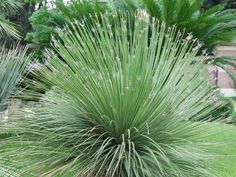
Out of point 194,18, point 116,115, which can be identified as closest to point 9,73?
point 116,115

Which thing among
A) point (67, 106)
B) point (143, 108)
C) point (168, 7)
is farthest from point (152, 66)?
point (168, 7)

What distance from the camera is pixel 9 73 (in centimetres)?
383

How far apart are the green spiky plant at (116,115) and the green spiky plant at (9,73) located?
724 mm

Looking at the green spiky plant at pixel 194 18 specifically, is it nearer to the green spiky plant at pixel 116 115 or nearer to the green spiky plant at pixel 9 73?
the green spiky plant at pixel 9 73

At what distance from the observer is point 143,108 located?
2.92 metres

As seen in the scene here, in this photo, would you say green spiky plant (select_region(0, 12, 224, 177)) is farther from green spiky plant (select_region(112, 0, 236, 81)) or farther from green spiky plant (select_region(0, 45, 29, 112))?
green spiky plant (select_region(112, 0, 236, 81))

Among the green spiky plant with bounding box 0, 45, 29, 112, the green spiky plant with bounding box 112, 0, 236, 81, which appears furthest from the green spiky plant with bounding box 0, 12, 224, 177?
the green spiky plant with bounding box 112, 0, 236, 81

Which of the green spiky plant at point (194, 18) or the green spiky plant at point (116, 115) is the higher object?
the green spiky plant at point (194, 18)

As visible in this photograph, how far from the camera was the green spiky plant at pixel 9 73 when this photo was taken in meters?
3.79

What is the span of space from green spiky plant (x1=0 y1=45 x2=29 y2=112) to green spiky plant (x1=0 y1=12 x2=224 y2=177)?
0.72 metres

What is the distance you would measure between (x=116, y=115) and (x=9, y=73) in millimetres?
1329

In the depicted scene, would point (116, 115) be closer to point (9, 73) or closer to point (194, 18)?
point (9, 73)

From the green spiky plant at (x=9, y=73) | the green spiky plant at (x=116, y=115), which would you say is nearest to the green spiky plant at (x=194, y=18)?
the green spiky plant at (x=9, y=73)

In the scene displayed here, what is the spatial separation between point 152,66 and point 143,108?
1.02 ft
